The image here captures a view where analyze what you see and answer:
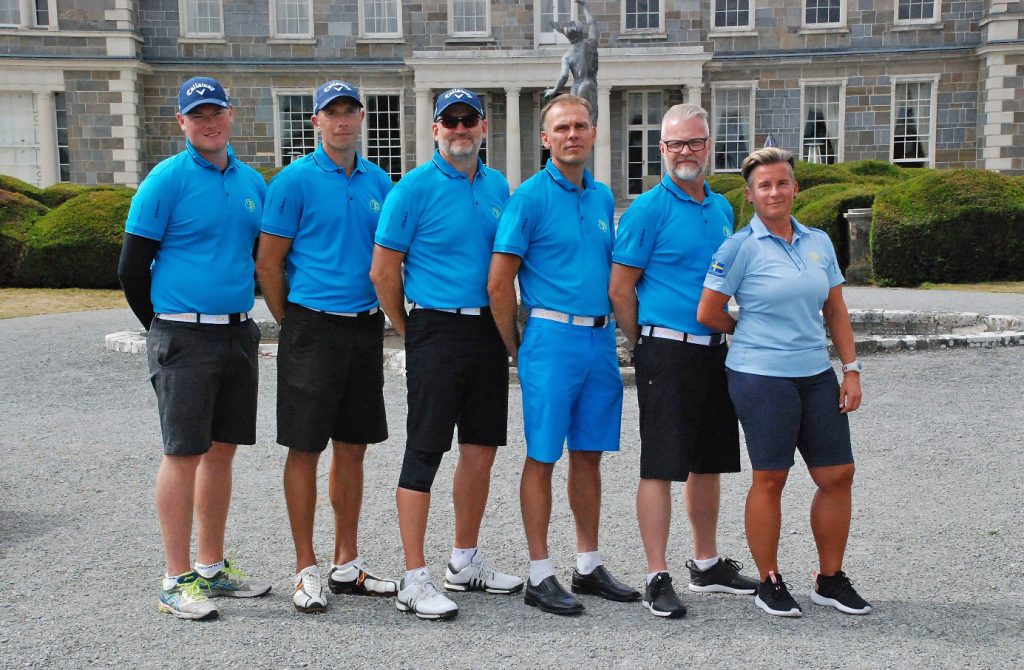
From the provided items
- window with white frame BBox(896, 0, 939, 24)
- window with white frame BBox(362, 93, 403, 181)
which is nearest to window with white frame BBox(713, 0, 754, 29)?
window with white frame BBox(896, 0, 939, 24)

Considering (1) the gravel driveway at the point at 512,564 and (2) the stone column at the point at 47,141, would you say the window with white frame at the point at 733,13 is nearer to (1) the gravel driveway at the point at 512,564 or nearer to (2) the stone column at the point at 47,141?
(2) the stone column at the point at 47,141

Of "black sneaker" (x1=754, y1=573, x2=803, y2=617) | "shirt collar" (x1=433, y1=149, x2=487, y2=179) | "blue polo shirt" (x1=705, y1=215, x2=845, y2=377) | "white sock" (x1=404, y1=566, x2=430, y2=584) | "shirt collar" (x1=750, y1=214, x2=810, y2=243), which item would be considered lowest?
"black sneaker" (x1=754, y1=573, x2=803, y2=617)

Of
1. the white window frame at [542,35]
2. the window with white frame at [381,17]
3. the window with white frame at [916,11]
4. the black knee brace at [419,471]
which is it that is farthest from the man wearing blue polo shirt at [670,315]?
the window with white frame at [916,11]

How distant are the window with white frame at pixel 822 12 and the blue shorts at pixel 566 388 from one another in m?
30.6

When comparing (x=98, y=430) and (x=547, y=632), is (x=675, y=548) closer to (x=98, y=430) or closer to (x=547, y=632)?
(x=547, y=632)

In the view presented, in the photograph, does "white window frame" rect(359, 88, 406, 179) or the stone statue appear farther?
"white window frame" rect(359, 88, 406, 179)

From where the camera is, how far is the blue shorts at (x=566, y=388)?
4.12 m

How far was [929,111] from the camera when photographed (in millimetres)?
31750

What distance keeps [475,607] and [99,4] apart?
3049 cm

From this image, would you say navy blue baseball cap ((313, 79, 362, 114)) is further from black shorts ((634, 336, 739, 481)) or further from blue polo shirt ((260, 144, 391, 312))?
black shorts ((634, 336, 739, 481))

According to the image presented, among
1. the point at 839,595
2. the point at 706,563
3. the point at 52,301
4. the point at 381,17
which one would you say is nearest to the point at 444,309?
the point at 706,563

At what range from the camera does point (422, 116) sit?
31906mm

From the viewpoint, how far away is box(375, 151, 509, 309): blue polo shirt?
4113 millimetres

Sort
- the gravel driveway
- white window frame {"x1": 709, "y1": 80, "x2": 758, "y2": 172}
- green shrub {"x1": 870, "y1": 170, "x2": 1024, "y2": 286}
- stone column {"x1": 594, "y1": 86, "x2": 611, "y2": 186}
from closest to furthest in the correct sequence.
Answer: the gravel driveway → green shrub {"x1": 870, "y1": 170, "x2": 1024, "y2": 286} → stone column {"x1": 594, "y1": 86, "x2": 611, "y2": 186} → white window frame {"x1": 709, "y1": 80, "x2": 758, "y2": 172}
